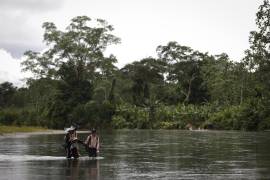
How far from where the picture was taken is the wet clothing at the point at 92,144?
2674 centimetres

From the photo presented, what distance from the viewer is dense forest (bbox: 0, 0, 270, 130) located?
283 feet

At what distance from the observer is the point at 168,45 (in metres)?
121

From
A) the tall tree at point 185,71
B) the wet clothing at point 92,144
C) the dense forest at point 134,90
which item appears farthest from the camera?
the tall tree at point 185,71

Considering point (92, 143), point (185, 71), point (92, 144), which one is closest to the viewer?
point (92, 143)

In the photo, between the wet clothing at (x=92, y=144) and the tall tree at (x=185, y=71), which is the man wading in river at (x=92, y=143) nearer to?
the wet clothing at (x=92, y=144)

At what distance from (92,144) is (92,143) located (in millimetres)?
125

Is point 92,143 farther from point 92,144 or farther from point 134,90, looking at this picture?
point 134,90

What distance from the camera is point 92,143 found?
2695 cm

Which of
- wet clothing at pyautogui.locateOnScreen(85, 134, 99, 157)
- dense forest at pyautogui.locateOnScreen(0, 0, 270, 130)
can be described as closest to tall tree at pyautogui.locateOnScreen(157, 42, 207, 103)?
dense forest at pyautogui.locateOnScreen(0, 0, 270, 130)

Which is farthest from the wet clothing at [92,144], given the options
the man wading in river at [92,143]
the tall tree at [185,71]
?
the tall tree at [185,71]

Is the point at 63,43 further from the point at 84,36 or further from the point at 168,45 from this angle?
the point at 168,45

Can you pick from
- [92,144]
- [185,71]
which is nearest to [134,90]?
[185,71]

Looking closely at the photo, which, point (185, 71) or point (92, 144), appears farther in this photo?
point (185, 71)

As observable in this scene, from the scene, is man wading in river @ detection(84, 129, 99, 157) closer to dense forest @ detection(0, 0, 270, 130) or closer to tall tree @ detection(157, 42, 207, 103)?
dense forest @ detection(0, 0, 270, 130)
